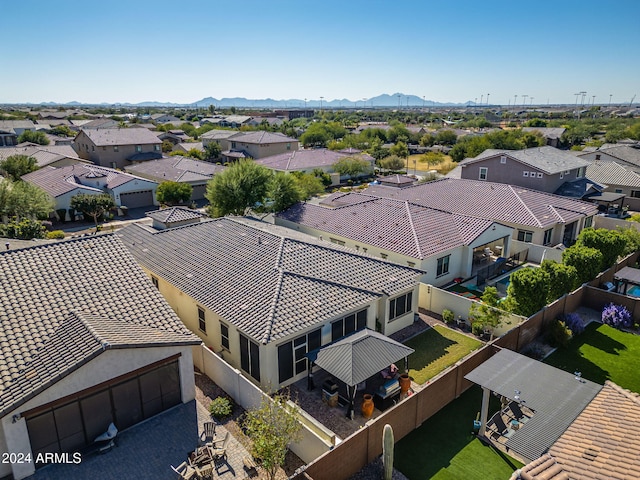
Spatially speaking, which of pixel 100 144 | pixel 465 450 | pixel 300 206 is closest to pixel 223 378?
pixel 465 450

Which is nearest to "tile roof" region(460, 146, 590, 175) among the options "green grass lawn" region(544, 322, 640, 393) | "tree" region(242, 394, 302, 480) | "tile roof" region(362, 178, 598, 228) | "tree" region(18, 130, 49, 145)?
"tile roof" region(362, 178, 598, 228)

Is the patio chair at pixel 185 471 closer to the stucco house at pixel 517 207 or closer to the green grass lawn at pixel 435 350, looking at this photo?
the green grass lawn at pixel 435 350

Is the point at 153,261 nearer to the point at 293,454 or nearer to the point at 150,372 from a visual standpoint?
the point at 150,372

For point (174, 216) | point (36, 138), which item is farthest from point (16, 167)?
point (174, 216)

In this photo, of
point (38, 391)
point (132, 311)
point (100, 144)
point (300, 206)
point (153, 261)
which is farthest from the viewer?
point (100, 144)

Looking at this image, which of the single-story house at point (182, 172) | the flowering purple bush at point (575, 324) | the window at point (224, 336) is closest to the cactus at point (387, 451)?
the window at point (224, 336)

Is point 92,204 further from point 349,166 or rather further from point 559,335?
point 559,335
